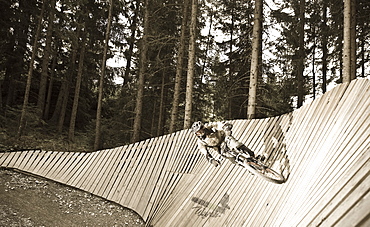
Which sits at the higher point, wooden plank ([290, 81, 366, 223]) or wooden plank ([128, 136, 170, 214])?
wooden plank ([290, 81, 366, 223])

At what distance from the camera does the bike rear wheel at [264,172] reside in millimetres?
5098

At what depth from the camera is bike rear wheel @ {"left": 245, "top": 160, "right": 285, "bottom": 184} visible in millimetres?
5098

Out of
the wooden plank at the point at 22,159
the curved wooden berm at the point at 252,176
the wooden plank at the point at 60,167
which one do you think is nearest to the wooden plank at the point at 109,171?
the curved wooden berm at the point at 252,176

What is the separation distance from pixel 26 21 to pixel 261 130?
14.3 meters

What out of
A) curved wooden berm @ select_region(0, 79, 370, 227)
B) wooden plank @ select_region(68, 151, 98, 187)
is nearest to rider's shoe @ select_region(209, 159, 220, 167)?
curved wooden berm @ select_region(0, 79, 370, 227)

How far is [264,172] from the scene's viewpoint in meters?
5.32

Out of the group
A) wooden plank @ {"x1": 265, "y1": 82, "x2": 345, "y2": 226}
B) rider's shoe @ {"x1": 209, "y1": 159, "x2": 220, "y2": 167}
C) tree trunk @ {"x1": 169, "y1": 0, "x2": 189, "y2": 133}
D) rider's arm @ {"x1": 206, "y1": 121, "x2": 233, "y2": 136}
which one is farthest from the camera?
tree trunk @ {"x1": 169, "y1": 0, "x2": 189, "y2": 133}

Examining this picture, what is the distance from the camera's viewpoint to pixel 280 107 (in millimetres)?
14930

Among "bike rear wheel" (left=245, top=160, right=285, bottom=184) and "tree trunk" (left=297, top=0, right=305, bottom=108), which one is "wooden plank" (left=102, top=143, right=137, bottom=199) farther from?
"tree trunk" (left=297, top=0, right=305, bottom=108)

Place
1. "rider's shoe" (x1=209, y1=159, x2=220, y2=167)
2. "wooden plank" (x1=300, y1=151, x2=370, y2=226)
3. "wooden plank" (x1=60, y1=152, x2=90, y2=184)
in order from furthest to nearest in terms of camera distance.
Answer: "wooden plank" (x1=60, y1=152, x2=90, y2=184) → "rider's shoe" (x1=209, y1=159, x2=220, y2=167) → "wooden plank" (x1=300, y1=151, x2=370, y2=226)

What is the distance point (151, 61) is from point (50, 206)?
24.1 feet

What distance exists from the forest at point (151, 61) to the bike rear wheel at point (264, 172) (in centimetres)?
416

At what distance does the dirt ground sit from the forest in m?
3.35

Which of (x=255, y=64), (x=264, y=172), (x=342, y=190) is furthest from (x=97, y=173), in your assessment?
(x=342, y=190)
